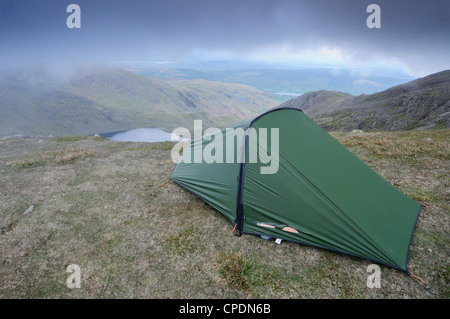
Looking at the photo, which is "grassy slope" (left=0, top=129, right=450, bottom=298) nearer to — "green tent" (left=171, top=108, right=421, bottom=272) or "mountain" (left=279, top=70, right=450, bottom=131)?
"green tent" (left=171, top=108, right=421, bottom=272)

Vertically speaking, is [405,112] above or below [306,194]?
above

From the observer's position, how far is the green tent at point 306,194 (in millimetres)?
6512

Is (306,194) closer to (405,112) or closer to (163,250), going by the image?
(163,250)

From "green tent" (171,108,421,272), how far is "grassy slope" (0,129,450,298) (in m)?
0.44

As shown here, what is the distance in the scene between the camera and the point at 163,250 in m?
6.87

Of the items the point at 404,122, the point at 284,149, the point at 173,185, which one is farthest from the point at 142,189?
the point at 404,122

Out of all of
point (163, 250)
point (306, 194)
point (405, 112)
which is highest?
point (405, 112)

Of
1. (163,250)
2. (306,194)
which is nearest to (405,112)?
(306,194)

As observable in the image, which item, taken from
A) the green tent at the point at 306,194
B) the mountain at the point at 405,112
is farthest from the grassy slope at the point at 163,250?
the mountain at the point at 405,112

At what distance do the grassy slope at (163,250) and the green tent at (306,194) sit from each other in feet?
1.46

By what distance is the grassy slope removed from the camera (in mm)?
5605

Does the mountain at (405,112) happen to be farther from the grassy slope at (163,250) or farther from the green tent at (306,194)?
the grassy slope at (163,250)

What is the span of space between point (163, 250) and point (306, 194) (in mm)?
4662
